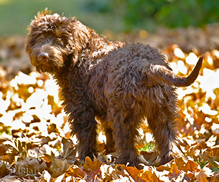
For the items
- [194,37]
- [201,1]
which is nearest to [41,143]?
[194,37]

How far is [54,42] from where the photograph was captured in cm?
396

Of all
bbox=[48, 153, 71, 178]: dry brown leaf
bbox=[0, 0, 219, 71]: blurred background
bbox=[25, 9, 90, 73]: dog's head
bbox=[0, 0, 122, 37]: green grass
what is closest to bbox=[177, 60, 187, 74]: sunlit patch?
bbox=[0, 0, 219, 71]: blurred background

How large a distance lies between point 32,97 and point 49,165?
1867 mm

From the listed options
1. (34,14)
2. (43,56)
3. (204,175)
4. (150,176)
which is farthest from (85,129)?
(34,14)

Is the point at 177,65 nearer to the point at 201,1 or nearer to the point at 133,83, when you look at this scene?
the point at 133,83

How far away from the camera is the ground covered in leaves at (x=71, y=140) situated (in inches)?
132

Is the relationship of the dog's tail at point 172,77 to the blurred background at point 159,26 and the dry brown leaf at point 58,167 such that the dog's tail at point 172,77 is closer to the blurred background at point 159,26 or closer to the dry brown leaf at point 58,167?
the dry brown leaf at point 58,167

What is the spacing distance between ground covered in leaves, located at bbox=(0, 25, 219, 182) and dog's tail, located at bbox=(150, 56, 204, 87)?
2.66 ft

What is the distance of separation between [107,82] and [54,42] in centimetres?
79

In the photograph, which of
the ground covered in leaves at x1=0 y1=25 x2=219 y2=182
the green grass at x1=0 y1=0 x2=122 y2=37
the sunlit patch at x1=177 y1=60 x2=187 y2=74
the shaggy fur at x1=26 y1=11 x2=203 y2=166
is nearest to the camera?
the ground covered in leaves at x1=0 y1=25 x2=219 y2=182

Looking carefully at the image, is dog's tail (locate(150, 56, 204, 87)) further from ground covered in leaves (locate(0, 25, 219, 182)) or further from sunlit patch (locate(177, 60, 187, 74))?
sunlit patch (locate(177, 60, 187, 74))

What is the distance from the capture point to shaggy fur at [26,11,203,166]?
11.4ft

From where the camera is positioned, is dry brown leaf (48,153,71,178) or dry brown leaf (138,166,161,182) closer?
dry brown leaf (138,166,161,182)

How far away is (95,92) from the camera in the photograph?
3926 mm
